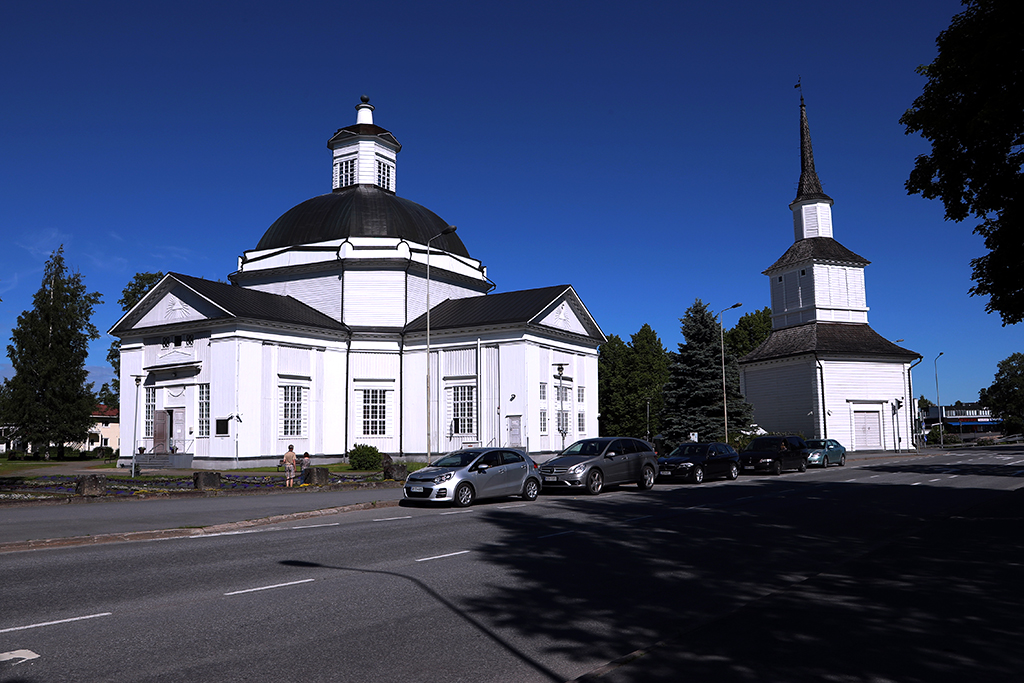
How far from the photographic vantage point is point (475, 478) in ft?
63.0

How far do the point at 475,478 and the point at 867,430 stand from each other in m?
45.5

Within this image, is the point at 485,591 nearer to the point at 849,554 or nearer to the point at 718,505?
the point at 849,554

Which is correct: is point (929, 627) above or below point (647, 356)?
below

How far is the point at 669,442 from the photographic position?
46531 mm

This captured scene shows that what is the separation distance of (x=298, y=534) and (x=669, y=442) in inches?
1390

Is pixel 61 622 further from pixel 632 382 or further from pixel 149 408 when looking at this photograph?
pixel 632 382

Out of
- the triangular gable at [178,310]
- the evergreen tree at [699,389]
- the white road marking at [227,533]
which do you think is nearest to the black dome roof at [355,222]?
the triangular gable at [178,310]

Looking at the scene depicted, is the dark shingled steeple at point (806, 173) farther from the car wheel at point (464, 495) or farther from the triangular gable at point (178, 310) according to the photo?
the car wheel at point (464, 495)

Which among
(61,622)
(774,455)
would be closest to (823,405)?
(774,455)

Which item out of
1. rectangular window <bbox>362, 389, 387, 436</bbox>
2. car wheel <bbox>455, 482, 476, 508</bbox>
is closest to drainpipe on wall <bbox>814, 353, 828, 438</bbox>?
rectangular window <bbox>362, 389, 387, 436</bbox>

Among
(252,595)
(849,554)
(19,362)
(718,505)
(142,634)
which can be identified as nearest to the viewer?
(142,634)

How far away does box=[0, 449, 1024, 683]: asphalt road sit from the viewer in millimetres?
5863

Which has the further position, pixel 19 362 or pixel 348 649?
pixel 19 362

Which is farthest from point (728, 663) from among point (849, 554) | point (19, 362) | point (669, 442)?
point (19, 362)
